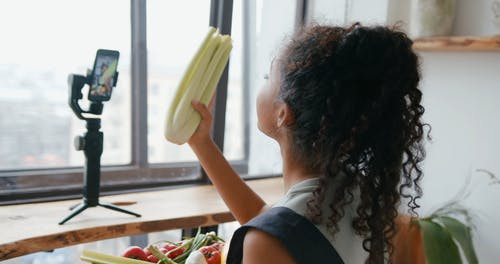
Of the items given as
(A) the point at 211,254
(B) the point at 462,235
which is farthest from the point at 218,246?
(B) the point at 462,235

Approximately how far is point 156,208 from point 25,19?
0.75 m

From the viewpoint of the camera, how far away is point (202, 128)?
1.18 meters

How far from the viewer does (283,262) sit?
807mm

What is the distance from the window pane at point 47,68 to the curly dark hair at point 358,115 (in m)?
1.02

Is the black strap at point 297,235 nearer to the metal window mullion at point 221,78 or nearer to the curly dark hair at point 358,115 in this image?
the curly dark hair at point 358,115

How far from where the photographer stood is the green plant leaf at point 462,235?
1737mm

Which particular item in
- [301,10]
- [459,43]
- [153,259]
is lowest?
[153,259]

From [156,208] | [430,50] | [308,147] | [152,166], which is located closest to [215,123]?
[152,166]

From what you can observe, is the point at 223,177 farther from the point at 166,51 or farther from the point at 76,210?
the point at 166,51

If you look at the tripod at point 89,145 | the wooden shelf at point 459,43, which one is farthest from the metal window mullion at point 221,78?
the wooden shelf at point 459,43

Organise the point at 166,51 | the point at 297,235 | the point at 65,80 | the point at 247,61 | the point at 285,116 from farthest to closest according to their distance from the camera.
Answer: the point at 247,61 < the point at 166,51 < the point at 65,80 < the point at 285,116 < the point at 297,235

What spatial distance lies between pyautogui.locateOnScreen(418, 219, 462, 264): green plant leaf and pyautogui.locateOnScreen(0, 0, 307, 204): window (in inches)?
31.1

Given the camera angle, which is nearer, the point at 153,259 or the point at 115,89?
the point at 153,259

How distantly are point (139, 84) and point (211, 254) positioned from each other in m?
0.89
